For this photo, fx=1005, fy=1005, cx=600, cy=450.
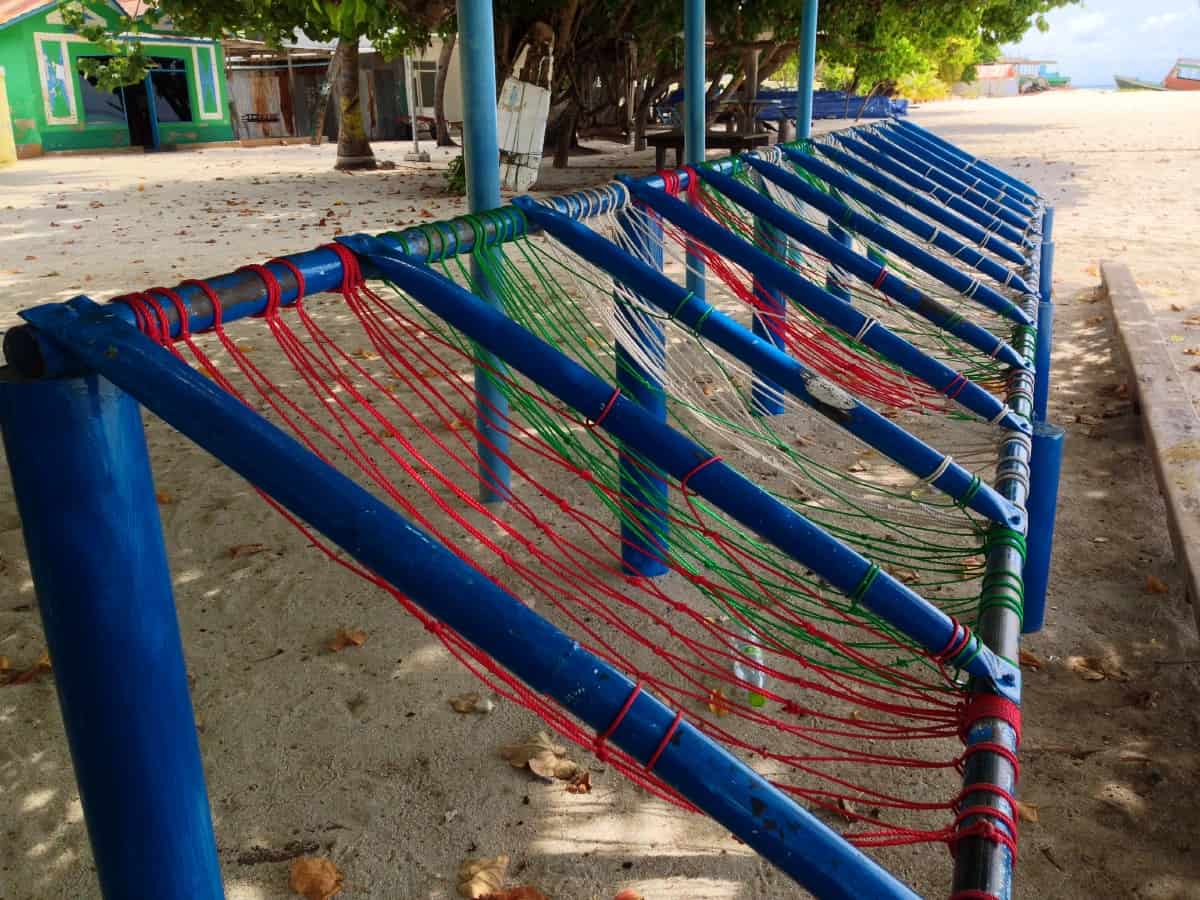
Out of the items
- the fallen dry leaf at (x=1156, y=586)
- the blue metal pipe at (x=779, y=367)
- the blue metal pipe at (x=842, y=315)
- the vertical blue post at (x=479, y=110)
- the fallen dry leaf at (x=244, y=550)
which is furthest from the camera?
the fallen dry leaf at (x=244, y=550)

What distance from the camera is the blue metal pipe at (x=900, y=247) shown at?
317cm

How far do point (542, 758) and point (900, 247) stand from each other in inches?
79.2

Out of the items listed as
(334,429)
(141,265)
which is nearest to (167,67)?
(141,265)

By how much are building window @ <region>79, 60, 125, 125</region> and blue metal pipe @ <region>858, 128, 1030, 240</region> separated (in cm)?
2045

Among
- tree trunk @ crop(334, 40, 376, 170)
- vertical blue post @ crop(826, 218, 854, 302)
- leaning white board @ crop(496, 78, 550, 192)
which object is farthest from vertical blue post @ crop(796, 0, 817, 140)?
tree trunk @ crop(334, 40, 376, 170)

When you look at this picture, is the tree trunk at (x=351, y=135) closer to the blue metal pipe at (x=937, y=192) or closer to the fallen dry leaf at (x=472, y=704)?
the blue metal pipe at (x=937, y=192)

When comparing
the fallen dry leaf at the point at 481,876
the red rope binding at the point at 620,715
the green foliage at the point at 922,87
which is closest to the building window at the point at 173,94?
the green foliage at the point at 922,87

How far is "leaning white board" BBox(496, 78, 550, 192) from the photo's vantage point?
9656mm

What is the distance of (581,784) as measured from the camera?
234cm

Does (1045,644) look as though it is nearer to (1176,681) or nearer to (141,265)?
(1176,681)

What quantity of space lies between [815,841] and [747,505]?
703mm

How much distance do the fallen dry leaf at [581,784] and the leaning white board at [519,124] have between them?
7.99 m

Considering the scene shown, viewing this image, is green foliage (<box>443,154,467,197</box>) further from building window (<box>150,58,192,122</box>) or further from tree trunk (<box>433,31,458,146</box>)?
building window (<box>150,58,192,122</box>)

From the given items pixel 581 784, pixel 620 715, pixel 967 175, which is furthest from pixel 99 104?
pixel 620 715
